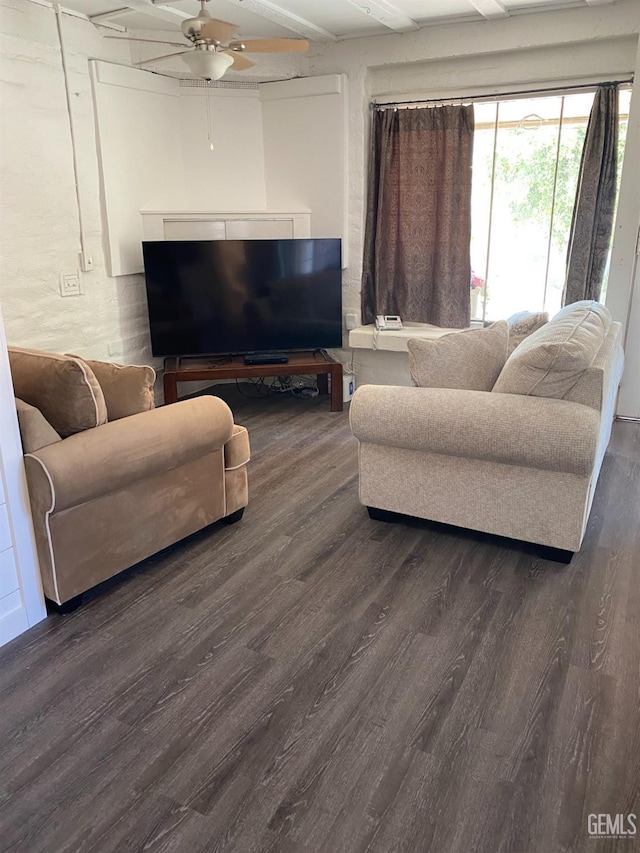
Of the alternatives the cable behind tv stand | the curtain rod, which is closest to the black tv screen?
the cable behind tv stand

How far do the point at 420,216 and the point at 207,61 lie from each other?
2281 millimetres

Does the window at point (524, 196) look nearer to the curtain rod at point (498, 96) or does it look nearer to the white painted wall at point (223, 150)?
the curtain rod at point (498, 96)

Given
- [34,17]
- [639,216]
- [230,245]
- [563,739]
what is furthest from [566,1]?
[563,739]

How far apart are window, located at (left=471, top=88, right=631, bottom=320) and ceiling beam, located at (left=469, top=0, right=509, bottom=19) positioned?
541 mm

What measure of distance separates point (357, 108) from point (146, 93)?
59.4 inches

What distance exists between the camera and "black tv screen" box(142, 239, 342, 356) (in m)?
4.61

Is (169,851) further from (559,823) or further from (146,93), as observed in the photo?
(146,93)

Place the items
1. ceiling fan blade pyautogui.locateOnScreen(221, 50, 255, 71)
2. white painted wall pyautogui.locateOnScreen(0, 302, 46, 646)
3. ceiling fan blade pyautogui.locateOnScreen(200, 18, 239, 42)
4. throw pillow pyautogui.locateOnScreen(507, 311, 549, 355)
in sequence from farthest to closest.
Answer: throw pillow pyautogui.locateOnScreen(507, 311, 549, 355) → ceiling fan blade pyautogui.locateOnScreen(221, 50, 255, 71) → ceiling fan blade pyautogui.locateOnScreen(200, 18, 239, 42) → white painted wall pyautogui.locateOnScreen(0, 302, 46, 646)

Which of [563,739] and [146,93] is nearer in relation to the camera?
[563,739]

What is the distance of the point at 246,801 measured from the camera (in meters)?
1.63

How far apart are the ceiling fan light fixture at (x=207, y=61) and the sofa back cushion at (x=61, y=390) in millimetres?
1566

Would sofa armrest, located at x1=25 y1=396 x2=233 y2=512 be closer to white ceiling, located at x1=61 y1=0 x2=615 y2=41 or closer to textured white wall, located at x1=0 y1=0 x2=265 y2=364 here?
textured white wall, located at x1=0 y1=0 x2=265 y2=364

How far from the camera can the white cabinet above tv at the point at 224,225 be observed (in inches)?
185

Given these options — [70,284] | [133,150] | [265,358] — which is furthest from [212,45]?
[265,358]
